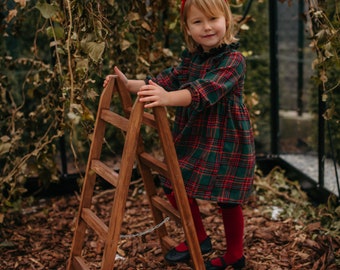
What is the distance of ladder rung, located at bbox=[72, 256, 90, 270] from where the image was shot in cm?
217

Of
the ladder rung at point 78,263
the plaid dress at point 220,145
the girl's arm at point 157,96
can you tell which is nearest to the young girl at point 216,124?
the plaid dress at point 220,145

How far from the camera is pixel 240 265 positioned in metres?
2.33

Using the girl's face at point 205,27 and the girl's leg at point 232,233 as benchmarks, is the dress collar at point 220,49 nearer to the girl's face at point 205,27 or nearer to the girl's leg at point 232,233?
the girl's face at point 205,27

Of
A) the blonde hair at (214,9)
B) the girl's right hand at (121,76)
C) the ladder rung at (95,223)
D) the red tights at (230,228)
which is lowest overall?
the red tights at (230,228)

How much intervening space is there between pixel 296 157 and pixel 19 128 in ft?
6.13

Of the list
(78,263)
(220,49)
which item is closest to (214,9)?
(220,49)

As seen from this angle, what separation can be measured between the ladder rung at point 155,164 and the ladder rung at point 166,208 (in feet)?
0.61

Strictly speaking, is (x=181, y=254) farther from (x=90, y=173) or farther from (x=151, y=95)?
(x=151, y=95)

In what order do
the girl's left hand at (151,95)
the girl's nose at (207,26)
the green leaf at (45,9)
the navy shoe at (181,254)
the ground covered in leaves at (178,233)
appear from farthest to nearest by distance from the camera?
1. the ground covered in leaves at (178,233)
2. the navy shoe at (181,254)
3. the girl's nose at (207,26)
4. the green leaf at (45,9)
5. the girl's left hand at (151,95)

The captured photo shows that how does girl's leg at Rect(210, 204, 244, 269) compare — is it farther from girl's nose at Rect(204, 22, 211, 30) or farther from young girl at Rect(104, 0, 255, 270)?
girl's nose at Rect(204, 22, 211, 30)

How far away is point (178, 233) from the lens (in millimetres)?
2730

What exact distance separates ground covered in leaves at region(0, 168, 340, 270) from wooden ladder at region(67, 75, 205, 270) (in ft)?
0.69

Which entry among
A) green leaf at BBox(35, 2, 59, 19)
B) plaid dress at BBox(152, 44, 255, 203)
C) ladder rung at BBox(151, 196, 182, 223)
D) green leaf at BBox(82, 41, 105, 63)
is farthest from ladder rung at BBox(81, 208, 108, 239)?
green leaf at BBox(35, 2, 59, 19)

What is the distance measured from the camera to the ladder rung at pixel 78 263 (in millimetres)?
2168
